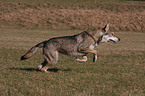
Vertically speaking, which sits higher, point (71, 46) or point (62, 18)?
point (71, 46)

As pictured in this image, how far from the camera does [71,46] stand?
8203 millimetres

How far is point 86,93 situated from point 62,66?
4384mm

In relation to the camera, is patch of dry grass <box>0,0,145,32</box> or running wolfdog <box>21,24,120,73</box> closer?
running wolfdog <box>21,24,120,73</box>

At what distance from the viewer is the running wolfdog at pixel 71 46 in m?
8.09

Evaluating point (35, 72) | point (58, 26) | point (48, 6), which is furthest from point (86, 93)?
point (48, 6)

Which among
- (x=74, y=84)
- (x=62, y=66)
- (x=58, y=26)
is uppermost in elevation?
(x=74, y=84)

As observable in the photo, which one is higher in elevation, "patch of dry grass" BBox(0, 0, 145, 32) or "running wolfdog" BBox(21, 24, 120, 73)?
"running wolfdog" BBox(21, 24, 120, 73)

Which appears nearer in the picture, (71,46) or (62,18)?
(71,46)

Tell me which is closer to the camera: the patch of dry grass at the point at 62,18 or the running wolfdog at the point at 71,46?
the running wolfdog at the point at 71,46

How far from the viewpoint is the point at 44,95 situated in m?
5.73

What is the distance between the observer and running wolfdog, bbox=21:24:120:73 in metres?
8.09

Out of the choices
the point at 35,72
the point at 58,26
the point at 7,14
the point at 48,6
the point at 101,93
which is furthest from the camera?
the point at 48,6

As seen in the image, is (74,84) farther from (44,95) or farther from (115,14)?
(115,14)

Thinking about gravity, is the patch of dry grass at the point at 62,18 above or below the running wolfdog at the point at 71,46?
below
